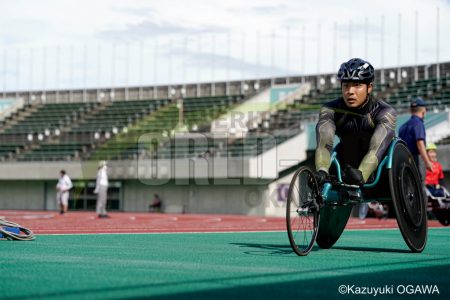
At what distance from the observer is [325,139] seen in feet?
27.4

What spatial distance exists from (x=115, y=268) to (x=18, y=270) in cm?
74

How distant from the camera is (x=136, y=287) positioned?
5.04 m

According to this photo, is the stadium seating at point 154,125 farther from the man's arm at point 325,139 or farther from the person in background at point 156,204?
the man's arm at point 325,139

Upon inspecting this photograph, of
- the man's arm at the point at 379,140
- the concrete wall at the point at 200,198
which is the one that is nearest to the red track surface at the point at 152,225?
the man's arm at the point at 379,140

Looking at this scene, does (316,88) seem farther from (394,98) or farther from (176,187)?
(176,187)

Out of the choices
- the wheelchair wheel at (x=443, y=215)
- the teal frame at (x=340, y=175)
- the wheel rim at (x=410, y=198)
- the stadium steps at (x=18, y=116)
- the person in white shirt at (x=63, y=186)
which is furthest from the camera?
the stadium steps at (x=18, y=116)

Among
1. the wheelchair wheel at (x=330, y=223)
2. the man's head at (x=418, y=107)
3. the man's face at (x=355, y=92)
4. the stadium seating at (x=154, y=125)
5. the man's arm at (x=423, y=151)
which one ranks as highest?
the stadium seating at (x=154, y=125)

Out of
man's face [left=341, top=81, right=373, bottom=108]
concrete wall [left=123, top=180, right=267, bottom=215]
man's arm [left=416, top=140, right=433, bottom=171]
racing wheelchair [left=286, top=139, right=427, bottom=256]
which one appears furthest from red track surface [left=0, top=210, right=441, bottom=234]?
concrete wall [left=123, top=180, right=267, bottom=215]

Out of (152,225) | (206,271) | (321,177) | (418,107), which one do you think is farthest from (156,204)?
(206,271)

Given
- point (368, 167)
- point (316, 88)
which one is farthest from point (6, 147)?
point (368, 167)

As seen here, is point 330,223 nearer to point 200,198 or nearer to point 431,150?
point 431,150

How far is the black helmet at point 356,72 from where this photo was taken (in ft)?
27.6

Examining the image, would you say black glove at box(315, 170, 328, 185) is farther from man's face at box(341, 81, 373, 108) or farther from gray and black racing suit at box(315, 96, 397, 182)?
man's face at box(341, 81, 373, 108)

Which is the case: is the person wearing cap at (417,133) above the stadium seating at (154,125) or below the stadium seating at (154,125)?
below
